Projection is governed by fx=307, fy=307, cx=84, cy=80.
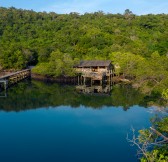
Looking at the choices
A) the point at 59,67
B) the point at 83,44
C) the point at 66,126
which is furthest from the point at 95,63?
the point at 66,126

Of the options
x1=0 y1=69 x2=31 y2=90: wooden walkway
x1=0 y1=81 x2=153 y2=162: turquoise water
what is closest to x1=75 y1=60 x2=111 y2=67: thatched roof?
x1=0 y1=69 x2=31 y2=90: wooden walkway

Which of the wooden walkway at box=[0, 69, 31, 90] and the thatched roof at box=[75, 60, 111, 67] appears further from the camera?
the thatched roof at box=[75, 60, 111, 67]

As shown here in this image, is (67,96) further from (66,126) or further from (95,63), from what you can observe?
(95,63)

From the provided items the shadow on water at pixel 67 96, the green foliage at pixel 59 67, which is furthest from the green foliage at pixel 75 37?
the shadow on water at pixel 67 96

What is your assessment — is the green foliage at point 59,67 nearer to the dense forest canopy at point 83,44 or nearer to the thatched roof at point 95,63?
the dense forest canopy at point 83,44

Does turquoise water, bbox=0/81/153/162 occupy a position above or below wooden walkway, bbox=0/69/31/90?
below

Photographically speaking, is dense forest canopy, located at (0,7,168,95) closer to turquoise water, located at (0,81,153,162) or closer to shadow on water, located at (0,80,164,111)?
shadow on water, located at (0,80,164,111)

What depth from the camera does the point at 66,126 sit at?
19.0m

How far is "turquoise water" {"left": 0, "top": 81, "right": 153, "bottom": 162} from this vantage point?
14.5 metres

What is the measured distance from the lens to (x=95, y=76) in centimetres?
3634

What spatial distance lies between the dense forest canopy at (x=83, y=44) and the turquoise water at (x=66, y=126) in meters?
4.02

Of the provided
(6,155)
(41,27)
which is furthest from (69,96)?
(41,27)

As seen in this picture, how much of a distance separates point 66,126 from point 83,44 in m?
31.2

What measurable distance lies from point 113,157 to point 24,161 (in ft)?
13.3
